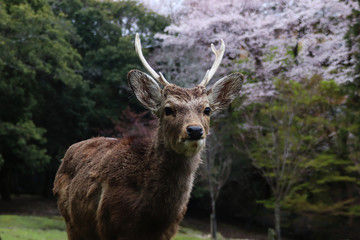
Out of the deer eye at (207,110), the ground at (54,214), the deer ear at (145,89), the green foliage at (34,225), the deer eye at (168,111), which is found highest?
the deer ear at (145,89)

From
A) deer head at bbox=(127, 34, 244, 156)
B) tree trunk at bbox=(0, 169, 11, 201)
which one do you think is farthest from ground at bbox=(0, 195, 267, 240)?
deer head at bbox=(127, 34, 244, 156)

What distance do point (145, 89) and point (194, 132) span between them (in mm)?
639

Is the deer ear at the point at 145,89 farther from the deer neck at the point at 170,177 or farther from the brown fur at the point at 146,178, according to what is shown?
the deer neck at the point at 170,177

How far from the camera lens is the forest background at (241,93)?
427 inches

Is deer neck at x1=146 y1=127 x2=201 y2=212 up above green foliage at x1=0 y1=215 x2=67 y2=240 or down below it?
above

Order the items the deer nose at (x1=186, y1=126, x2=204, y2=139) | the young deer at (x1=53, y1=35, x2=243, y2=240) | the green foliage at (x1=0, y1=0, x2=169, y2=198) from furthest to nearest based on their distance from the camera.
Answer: the green foliage at (x1=0, y1=0, x2=169, y2=198) → the young deer at (x1=53, y1=35, x2=243, y2=240) → the deer nose at (x1=186, y1=126, x2=204, y2=139)

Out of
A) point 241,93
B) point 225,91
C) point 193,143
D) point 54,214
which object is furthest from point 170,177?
point 54,214

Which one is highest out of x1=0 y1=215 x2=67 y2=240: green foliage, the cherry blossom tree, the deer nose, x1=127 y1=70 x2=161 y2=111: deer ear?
the cherry blossom tree

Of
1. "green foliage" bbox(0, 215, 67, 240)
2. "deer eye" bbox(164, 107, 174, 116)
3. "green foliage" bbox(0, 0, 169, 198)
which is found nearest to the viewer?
"deer eye" bbox(164, 107, 174, 116)

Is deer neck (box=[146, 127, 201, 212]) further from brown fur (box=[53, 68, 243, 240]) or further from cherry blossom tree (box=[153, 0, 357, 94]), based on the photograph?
cherry blossom tree (box=[153, 0, 357, 94])

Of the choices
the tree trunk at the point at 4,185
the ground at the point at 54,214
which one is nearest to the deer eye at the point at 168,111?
the ground at the point at 54,214

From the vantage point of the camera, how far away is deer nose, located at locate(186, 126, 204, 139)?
2600mm

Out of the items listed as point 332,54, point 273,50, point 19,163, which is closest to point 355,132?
point 332,54

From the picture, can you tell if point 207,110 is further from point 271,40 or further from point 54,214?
point 54,214
